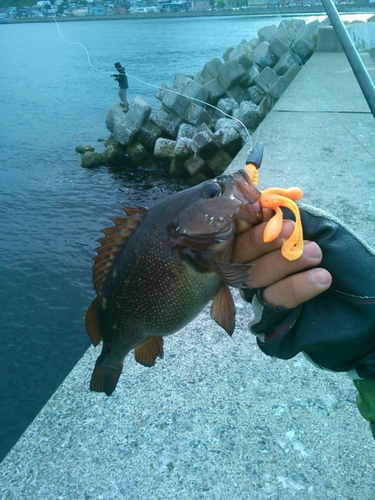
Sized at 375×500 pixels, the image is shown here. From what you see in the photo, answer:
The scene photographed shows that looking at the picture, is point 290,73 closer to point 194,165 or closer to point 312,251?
point 194,165

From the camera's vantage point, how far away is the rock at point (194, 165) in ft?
33.4

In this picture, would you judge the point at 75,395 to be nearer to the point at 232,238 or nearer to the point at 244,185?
the point at 232,238

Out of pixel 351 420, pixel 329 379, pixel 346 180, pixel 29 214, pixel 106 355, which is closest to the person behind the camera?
pixel 106 355

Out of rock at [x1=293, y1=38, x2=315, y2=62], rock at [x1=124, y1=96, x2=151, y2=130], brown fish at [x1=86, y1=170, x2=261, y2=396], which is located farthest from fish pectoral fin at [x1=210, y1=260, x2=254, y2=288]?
rock at [x1=293, y1=38, x2=315, y2=62]

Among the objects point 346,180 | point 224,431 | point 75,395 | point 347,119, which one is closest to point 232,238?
point 224,431

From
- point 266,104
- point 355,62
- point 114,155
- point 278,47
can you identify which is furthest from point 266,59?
point 355,62

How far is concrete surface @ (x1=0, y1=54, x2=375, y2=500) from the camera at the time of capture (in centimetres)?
208

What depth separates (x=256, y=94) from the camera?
12.3 meters

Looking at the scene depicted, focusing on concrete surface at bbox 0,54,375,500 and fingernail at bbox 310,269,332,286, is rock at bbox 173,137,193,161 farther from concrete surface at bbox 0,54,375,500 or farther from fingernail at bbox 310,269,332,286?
fingernail at bbox 310,269,332,286

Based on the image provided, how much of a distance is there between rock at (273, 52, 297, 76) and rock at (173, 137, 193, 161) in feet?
15.3

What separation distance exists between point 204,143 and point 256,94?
3690 millimetres

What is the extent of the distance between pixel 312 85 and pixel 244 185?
25.0ft

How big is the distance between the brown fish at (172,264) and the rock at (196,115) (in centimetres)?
956

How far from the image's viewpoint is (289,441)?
2.23m
